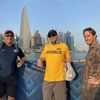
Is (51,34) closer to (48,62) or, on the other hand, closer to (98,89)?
(48,62)

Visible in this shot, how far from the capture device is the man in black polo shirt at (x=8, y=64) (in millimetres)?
7516

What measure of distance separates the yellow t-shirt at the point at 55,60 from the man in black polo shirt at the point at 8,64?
0.66m

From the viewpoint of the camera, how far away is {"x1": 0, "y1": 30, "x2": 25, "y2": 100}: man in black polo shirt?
24.7 feet

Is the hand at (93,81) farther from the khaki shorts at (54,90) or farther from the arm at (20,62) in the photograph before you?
the arm at (20,62)

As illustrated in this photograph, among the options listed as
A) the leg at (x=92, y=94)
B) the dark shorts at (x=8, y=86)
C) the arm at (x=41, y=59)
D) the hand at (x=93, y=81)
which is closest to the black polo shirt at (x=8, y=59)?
the dark shorts at (x=8, y=86)

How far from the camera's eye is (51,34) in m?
7.50

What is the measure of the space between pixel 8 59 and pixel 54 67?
966 mm

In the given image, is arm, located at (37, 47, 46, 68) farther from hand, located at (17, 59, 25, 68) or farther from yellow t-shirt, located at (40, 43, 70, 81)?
hand, located at (17, 59, 25, 68)

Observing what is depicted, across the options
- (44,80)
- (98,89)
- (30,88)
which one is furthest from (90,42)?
(30,88)

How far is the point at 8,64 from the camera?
7516 mm

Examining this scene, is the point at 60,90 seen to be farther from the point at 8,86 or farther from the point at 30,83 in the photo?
the point at 8,86

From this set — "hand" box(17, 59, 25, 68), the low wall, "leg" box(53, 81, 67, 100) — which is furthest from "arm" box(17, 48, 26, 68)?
"leg" box(53, 81, 67, 100)

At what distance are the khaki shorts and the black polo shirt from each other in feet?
2.50

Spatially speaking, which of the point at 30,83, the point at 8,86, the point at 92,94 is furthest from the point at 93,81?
the point at 30,83
